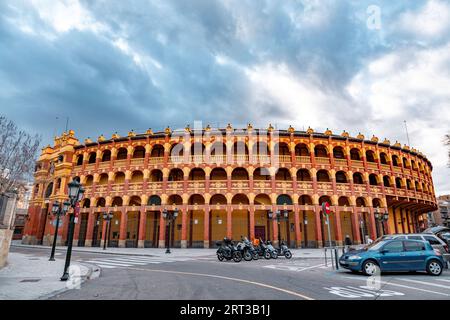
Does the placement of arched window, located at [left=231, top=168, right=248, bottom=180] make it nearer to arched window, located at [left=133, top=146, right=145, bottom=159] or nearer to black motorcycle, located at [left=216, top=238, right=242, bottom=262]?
arched window, located at [left=133, top=146, right=145, bottom=159]

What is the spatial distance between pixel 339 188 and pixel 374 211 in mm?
5475

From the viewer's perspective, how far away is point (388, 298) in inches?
266

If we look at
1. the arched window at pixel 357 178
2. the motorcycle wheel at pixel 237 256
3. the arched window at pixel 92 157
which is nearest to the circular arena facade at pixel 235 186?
the arched window at pixel 357 178

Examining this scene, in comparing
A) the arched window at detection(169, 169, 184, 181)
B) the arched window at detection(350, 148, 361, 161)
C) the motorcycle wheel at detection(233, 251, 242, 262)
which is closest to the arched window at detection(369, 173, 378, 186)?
the arched window at detection(350, 148, 361, 161)

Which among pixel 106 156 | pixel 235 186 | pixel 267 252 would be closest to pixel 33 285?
pixel 267 252

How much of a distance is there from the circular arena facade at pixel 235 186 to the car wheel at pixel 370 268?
1816 cm

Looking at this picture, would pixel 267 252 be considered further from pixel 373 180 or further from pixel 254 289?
pixel 373 180

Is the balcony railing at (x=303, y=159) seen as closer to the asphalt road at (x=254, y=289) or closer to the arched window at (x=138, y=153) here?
the arched window at (x=138, y=153)

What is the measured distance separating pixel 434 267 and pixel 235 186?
21.1 metres

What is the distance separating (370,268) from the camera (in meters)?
10.9

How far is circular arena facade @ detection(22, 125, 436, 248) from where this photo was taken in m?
30.5
